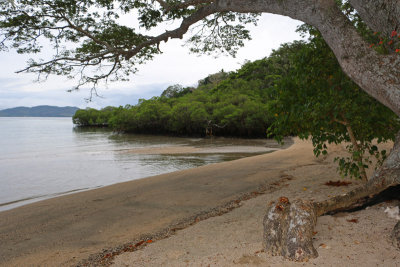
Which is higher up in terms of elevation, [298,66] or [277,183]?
[298,66]

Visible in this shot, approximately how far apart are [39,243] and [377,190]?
5083mm

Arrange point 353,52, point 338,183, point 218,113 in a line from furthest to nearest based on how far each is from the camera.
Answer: point 218,113
point 338,183
point 353,52

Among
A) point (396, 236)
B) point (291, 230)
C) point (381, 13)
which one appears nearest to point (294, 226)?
point (291, 230)

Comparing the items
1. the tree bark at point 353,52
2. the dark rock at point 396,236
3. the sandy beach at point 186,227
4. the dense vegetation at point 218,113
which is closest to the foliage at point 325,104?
the tree bark at point 353,52

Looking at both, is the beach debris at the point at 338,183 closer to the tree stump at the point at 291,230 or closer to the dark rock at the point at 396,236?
the dark rock at the point at 396,236

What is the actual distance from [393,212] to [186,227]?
9.50 ft

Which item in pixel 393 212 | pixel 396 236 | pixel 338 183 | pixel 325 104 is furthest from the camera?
A: pixel 338 183

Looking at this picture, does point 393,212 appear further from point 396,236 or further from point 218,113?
point 218,113

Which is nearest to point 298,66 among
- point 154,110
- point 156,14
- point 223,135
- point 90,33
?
point 156,14

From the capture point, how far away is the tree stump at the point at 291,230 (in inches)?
110

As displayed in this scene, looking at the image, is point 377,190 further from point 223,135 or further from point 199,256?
point 223,135

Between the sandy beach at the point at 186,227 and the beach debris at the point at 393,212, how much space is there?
0.06m

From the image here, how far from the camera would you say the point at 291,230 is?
2.85 m

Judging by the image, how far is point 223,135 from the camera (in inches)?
1224
